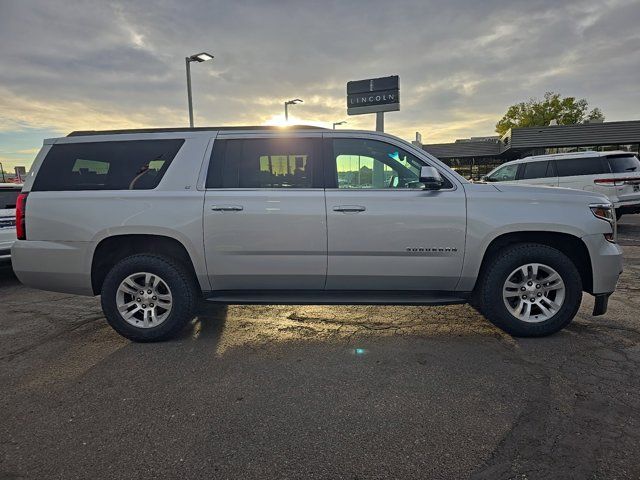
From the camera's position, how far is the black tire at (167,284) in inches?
141

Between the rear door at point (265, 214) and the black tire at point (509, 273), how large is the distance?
157 centimetres

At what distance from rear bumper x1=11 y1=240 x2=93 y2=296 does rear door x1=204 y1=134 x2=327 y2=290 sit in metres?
1.21

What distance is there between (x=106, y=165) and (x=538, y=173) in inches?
419

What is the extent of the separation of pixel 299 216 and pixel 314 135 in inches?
33.4

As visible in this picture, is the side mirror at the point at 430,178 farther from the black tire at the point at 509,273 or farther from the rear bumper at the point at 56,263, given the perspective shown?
the rear bumper at the point at 56,263

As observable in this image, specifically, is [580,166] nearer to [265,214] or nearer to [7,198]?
[265,214]

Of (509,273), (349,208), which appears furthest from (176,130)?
(509,273)

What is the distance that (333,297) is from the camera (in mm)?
3559

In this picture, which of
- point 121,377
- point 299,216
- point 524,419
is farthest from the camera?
point 299,216

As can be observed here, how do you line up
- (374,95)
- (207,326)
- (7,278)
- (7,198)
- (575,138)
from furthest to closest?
(575,138), (374,95), (7,278), (7,198), (207,326)

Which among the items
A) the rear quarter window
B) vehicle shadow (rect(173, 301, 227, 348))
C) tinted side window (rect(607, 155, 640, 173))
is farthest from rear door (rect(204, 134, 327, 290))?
tinted side window (rect(607, 155, 640, 173))

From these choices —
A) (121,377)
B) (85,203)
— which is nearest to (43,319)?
Result: (85,203)

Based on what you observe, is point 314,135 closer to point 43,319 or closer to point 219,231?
point 219,231

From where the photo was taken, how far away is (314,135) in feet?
12.0
